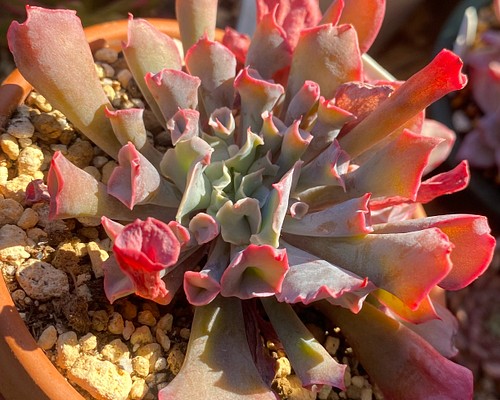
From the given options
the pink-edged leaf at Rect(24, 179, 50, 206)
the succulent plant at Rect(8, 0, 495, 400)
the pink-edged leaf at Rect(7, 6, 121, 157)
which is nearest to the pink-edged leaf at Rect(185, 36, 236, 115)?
the succulent plant at Rect(8, 0, 495, 400)

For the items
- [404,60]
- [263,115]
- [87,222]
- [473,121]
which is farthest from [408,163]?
[404,60]

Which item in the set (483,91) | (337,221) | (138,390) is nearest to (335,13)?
(337,221)

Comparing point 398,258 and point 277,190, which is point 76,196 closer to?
point 277,190

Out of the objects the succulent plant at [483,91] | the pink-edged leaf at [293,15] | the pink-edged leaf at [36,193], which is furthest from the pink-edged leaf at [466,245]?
the succulent plant at [483,91]

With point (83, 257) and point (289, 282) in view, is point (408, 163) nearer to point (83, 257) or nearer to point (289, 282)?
point (289, 282)

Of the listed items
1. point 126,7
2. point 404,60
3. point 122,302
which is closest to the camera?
point 122,302

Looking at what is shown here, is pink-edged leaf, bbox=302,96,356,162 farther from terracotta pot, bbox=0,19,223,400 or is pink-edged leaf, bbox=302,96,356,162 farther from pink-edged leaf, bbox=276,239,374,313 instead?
terracotta pot, bbox=0,19,223,400

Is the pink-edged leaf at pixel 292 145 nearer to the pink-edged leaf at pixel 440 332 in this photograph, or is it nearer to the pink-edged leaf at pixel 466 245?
the pink-edged leaf at pixel 466 245
